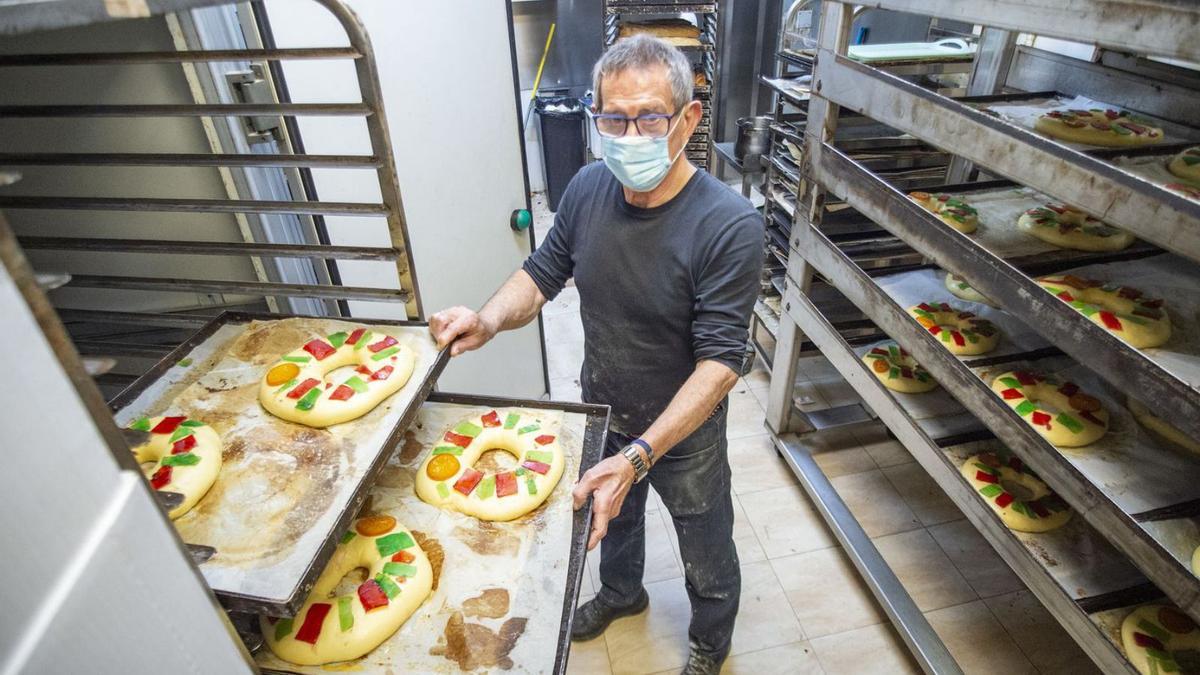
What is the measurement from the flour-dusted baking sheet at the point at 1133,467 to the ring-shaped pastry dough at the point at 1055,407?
3cm

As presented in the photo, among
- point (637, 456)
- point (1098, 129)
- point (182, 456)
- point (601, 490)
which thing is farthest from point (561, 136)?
point (182, 456)

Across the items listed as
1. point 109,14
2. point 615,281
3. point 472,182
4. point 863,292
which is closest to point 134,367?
point 472,182

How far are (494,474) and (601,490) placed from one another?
0.21 m

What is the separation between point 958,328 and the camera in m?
1.89

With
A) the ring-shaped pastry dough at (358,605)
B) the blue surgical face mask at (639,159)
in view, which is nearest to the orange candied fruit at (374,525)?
the ring-shaped pastry dough at (358,605)

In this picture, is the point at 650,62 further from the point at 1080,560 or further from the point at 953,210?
the point at 1080,560

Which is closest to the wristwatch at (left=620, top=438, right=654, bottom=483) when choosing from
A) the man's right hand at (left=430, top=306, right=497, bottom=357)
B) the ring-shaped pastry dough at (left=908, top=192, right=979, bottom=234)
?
the man's right hand at (left=430, top=306, right=497, bottom=357)

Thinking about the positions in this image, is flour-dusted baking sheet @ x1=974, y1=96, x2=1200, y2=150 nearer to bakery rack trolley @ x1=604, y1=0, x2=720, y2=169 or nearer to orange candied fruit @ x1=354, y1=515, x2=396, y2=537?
bakery rack trolley @ x1=604, y1=0, x2=720, y2=169

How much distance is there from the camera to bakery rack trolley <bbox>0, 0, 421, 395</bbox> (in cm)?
91

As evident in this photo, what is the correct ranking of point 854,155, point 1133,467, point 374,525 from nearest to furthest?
point 374,525 → point 1133,467 → point 854,155

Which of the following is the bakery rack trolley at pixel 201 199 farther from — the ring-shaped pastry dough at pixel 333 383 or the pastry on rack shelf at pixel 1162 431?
the pastry on rack shelf at pixel 1162 431

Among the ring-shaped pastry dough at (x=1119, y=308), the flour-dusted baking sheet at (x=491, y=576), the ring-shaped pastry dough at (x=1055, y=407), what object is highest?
the ring-shaped pastry dough at (x=1119, y=308)

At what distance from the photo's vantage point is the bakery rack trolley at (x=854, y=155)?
A: 7.54 feet

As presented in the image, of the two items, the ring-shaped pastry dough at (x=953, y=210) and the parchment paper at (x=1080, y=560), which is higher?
the ring-shaped pastry dough at (x=953, y=210)
